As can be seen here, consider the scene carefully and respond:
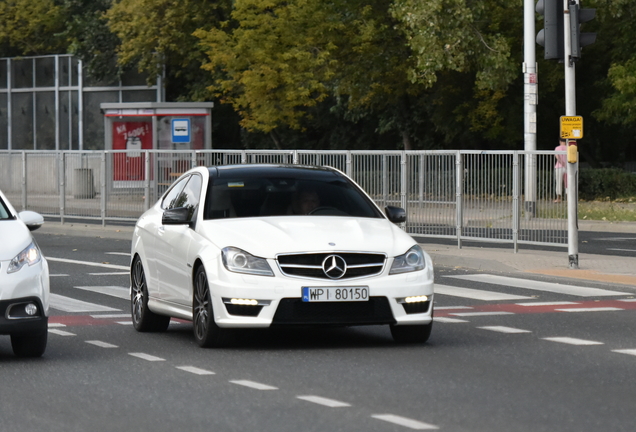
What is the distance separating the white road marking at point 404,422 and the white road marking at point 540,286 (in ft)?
28.1

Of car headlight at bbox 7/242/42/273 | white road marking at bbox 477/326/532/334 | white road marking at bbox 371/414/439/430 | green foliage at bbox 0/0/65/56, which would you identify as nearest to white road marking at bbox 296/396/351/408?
white road marking at bbox 371/414/439/430

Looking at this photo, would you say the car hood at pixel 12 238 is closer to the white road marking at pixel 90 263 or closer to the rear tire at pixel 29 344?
the rear tire at pixel 29 344

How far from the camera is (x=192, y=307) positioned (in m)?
11.6

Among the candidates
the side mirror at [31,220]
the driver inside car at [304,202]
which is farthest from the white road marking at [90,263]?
the side mirror at [31,220]

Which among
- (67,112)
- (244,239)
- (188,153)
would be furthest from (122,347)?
(67,112)

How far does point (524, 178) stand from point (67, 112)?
33914 mm

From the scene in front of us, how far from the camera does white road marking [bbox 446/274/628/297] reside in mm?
16484

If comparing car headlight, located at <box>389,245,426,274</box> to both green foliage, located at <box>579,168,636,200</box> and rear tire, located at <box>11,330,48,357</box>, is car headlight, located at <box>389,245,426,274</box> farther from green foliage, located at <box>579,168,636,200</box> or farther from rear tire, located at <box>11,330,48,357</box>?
green foliage, located at <box>579,168,636,200</box>

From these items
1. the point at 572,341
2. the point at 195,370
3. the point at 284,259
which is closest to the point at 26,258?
the point at 195,370

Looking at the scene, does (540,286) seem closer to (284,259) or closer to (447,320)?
(447,320)

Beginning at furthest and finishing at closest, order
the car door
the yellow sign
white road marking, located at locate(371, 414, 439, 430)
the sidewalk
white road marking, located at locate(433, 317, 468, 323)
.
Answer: the yellow sign < the sidewalk < white road marking, located at locate(433, 317, 468, 323) < the car door < white road marking, located at locate(371, 414, 439, 430)

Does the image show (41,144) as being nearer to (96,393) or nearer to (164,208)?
(164,208)

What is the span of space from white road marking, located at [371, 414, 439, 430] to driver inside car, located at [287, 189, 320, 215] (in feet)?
13.6

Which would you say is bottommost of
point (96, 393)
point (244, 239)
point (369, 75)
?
point (96, 393)
